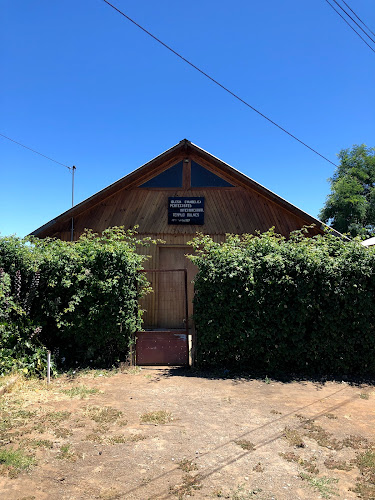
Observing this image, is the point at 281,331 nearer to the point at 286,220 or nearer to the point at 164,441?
the point at 164,441

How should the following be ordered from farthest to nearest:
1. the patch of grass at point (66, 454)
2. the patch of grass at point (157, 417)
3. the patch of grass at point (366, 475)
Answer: the patch of grass at point (157, 417) → the patch of grass at point (66, 454) → the patch of grass at point (366, 475)

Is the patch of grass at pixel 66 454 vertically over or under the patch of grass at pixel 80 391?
under

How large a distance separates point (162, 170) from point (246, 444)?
8.06 m

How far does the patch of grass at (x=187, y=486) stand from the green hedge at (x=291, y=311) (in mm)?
3593

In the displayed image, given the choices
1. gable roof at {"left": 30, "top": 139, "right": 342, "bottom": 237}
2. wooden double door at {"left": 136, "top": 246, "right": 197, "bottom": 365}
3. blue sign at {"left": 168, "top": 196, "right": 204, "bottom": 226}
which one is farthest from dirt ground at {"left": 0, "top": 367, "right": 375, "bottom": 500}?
gable roof at {"left": 30, "top": 139, "right": 342, "bottom": 237}

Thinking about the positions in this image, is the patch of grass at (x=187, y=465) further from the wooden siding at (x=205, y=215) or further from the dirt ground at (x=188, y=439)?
the wooden siding at (x=205, y=215)

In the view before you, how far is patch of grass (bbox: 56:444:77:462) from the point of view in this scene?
3.79m

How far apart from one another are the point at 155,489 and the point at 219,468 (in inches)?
27.4

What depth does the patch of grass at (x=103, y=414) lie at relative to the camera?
4812 mm

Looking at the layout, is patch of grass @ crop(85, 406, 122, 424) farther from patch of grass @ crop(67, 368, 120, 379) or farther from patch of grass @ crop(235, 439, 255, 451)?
patch of grass @ crop(235, 439, 255, 451)

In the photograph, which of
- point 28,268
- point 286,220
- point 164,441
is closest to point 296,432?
point 164,441

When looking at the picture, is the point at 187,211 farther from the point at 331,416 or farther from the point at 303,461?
the point at 303,461

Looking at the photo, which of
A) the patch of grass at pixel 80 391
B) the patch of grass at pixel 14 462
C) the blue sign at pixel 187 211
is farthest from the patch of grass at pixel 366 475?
A: the blue sign at pixel 187 211

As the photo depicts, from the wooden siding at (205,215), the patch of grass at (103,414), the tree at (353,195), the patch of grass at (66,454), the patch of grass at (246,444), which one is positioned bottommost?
the patch of grass at (246,444)
